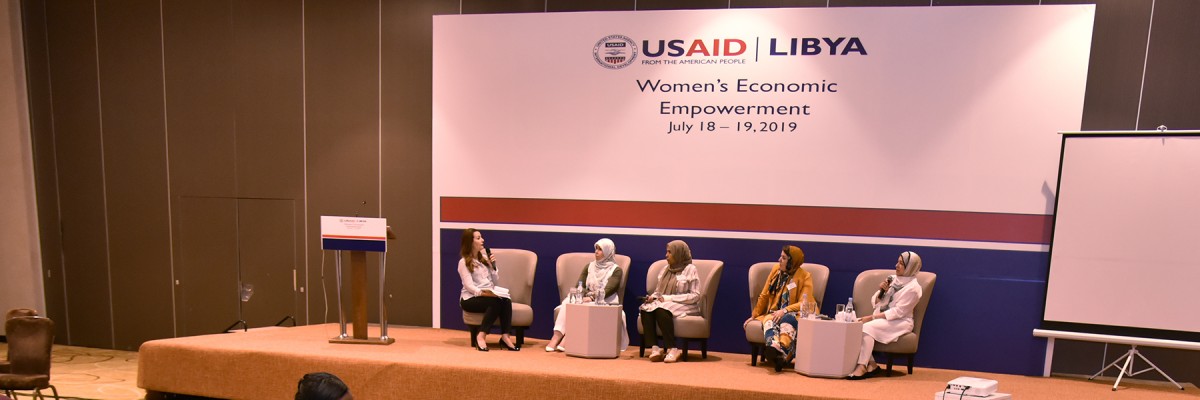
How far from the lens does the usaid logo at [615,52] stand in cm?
544

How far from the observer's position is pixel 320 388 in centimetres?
202

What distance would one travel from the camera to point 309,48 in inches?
237

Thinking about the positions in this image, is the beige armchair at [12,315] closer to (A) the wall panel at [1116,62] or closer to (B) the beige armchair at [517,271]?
(B) the beige armchair at [517,271]

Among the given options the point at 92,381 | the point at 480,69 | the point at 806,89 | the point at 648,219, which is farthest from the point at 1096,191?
the point at 92,381

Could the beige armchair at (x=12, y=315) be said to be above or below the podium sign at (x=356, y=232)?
below

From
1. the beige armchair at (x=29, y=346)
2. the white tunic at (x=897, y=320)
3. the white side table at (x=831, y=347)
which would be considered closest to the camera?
the white side table at (x=831, y=347)

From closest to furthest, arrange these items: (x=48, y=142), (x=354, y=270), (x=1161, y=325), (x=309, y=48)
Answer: (x=1161, y=325) < (x=354, y=270) < (x=309, y=48) < (x=48, y=142)

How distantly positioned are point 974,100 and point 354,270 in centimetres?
470

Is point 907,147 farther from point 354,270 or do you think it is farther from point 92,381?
point 92,381

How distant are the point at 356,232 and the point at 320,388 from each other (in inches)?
116

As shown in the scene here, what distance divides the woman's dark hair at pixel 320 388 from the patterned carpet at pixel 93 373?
3913 millimetres

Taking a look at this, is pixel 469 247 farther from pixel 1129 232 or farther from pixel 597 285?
pixel 1129 232

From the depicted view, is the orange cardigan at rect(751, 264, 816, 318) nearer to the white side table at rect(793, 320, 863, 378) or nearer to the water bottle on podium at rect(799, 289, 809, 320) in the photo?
the water bottle on podium at rect(799, 289, 809, 320)

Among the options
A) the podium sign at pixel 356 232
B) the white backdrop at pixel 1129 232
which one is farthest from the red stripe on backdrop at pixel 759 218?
the podium sign at pixel 356 232
